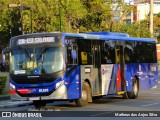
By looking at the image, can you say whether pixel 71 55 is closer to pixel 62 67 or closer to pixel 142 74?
pixel 62 67

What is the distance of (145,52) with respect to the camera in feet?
82.1

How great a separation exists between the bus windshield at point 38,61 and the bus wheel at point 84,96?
5.82 ft

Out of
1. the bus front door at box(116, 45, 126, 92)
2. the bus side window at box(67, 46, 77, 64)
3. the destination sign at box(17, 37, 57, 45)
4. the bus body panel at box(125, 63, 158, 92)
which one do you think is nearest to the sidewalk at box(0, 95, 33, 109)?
the destination sign at box(17, 37, 57, 45)

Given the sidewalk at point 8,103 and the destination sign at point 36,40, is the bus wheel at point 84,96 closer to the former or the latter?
the destination sign at point 36,40

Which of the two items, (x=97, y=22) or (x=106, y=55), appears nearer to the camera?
(x=106, y=55)

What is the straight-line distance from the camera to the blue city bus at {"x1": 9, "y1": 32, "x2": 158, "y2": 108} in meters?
17.8

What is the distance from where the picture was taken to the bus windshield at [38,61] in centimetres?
1783

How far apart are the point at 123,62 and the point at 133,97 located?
198cm

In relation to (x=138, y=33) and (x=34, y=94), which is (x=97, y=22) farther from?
(x=34, y=94)

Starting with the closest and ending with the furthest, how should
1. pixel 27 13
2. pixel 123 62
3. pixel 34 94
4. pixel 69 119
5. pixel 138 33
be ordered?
pixel 69 119 → pixel 34 94 → pixel 123 62 → pixel 27 13 → pixel 138 33

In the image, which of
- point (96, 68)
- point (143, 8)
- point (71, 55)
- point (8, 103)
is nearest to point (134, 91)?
point (96, 68)

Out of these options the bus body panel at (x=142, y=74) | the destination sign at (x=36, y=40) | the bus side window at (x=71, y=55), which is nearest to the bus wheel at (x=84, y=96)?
the bus side window at (x=71, y=55)

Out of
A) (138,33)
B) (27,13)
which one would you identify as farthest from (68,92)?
(138,33)

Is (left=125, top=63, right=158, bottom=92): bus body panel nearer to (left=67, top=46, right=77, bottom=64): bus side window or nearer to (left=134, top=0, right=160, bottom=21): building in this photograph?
(left=67, top=46, right=77, bottom=64): bus side window
